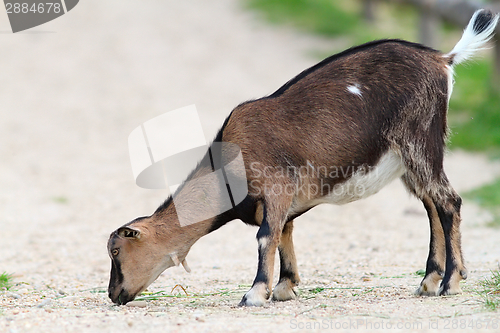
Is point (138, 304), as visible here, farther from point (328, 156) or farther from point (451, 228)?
point (451, 228)

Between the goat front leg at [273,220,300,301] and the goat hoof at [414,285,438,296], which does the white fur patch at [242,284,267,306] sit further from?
the goat hoof at [414,285,438,296]

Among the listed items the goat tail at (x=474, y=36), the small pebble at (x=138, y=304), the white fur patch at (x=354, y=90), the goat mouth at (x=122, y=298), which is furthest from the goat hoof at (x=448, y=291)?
the goat mouth at (x=122, y=298)

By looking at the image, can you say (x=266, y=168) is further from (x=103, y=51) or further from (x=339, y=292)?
(x=103, y=51)

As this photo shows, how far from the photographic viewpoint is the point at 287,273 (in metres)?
5.01

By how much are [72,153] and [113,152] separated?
694mm

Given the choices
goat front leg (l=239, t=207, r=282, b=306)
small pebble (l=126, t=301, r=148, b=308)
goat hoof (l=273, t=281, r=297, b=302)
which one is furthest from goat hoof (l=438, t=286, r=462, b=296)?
small pebble (l=126, t=301, r=148, b=308)

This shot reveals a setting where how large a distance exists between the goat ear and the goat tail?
2.68 metres

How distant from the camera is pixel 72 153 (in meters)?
11.3

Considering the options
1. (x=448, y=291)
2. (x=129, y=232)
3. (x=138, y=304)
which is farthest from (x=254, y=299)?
(x=448, y=291)

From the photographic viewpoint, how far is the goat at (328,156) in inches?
181

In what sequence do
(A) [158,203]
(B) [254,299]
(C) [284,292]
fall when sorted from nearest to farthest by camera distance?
1. (B) [254,299]
2. (C) [284,292]
3. (A) [158,203]

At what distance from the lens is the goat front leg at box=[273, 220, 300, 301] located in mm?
4887

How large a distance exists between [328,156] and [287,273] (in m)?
1.00

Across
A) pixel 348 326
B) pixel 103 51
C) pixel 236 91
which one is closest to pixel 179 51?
pixel 103 51
